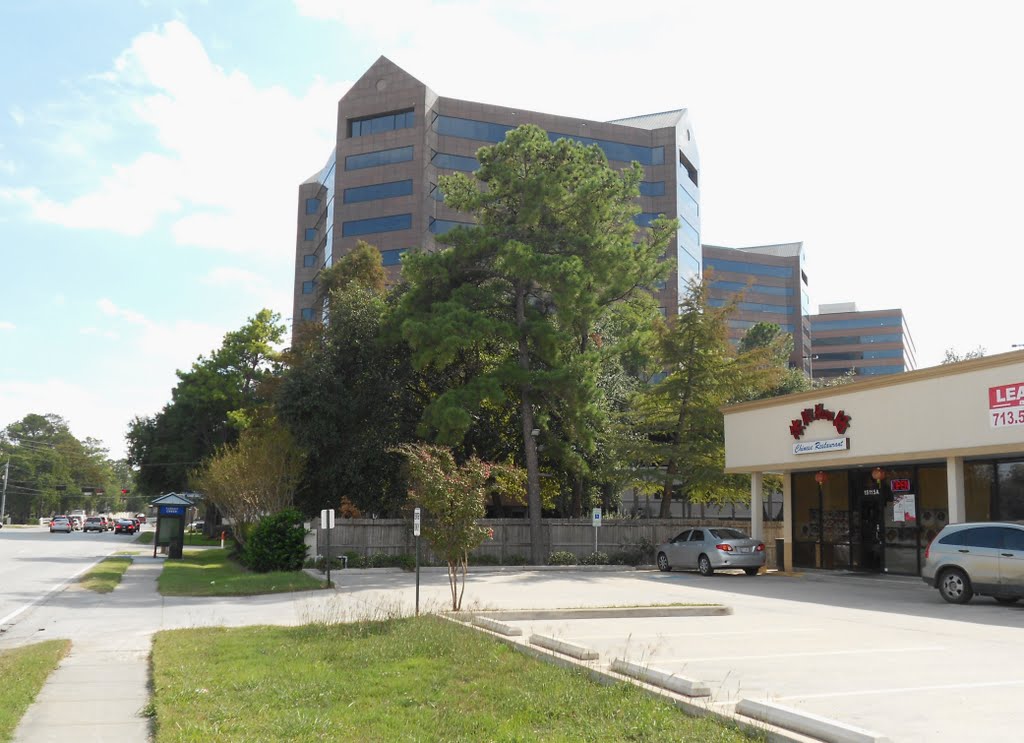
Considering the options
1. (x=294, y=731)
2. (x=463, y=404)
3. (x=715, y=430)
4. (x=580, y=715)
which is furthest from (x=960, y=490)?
(x=294, y=731)

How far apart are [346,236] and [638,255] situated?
37.6 metres

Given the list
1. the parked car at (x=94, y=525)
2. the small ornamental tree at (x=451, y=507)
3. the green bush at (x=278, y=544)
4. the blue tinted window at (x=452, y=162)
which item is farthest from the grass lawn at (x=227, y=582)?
the parked car at (x=94, y=525)

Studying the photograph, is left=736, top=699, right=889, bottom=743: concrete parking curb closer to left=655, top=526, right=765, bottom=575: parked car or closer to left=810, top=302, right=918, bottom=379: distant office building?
left=655, top=526, right=765, bottom=575: parked car

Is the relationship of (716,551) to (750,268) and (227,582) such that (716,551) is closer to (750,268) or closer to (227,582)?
(227,582)

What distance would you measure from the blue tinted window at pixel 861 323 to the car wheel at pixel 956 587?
126m

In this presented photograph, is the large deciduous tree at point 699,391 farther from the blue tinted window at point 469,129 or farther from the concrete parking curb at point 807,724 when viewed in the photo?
the blue tinted window at point 469,129

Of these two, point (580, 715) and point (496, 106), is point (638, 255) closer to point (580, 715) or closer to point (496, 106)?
point (580, 715)

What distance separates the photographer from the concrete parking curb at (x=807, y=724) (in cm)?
620

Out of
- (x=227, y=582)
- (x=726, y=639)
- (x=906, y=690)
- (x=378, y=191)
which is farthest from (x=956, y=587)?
(x=378, y=191)

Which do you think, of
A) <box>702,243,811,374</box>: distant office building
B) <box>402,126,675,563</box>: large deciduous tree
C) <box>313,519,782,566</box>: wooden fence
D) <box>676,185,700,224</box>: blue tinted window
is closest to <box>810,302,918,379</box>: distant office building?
<box>702,243,811,374</box>: distant office building

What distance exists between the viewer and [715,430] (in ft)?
116

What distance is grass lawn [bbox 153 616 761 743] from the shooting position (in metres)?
7.03

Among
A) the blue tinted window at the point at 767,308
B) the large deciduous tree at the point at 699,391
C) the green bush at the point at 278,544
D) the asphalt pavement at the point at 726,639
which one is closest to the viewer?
the asphalt pavement at the point at 726,639

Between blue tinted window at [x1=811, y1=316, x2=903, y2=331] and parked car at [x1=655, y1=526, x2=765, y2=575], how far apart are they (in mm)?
117277
